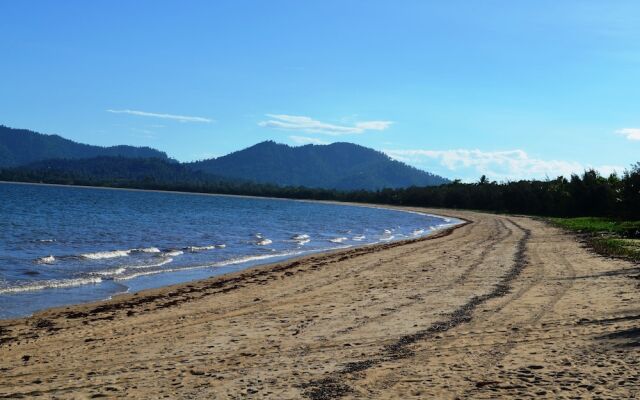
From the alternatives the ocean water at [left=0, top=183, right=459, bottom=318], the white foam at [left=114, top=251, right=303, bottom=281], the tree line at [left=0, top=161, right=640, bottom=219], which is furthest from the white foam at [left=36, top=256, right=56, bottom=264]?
the tree line at [left=0, top=161, right=640, bottom=219]

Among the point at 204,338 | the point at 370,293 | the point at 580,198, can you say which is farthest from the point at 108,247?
the point at 580,198

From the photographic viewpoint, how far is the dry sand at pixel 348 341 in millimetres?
7102

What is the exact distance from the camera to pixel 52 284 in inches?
721

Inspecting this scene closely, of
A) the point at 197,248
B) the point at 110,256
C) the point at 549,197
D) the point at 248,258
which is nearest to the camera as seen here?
the point at 110,256

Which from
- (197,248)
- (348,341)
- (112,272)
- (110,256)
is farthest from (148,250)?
(348,341)

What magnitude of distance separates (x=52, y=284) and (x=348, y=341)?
12717mm

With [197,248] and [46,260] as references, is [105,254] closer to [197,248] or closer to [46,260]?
[46,260]

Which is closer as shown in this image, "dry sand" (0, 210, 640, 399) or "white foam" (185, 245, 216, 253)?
"dry sand" (0, 210, 640, 399)

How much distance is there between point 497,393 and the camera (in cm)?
656

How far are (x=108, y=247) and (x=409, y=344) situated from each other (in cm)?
2486

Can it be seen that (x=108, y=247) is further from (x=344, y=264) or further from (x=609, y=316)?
(x=609, y=316)

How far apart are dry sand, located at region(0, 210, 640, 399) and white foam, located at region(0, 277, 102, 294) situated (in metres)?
3.26

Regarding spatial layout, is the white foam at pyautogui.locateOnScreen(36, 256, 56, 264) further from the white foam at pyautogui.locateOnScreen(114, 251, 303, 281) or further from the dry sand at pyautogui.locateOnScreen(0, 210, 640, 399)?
the dry sand at pyautogui.locateOnScreen(0, 210, 640, 399)

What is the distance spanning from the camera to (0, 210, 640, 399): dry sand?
23.3 feet
